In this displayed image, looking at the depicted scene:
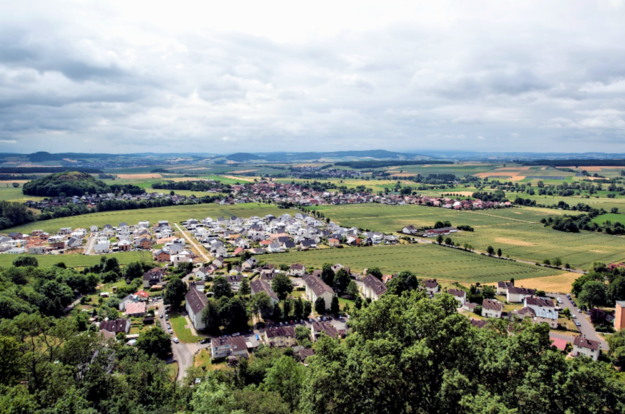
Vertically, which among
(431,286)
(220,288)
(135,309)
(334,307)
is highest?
(220,288)

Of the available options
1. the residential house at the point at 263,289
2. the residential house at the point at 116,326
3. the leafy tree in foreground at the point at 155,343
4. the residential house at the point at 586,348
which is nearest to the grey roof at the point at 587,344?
the residential house at the point at 586,348

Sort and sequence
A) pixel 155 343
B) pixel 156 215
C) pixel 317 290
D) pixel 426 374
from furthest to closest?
pixel 156 215 < pixel 317 290 < pixel 155 343 < pixel 426 374

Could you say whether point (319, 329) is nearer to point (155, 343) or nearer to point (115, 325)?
point (155, 343)

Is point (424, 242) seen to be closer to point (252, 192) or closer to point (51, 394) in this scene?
point (51, 394)

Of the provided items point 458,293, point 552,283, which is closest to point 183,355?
point 458,293

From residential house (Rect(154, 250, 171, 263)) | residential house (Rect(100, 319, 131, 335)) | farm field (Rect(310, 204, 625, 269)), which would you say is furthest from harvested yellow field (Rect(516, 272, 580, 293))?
residential house (Rect(154, 250, 171, 263))

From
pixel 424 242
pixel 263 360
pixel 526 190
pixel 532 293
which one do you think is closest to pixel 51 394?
pixel 263 360
